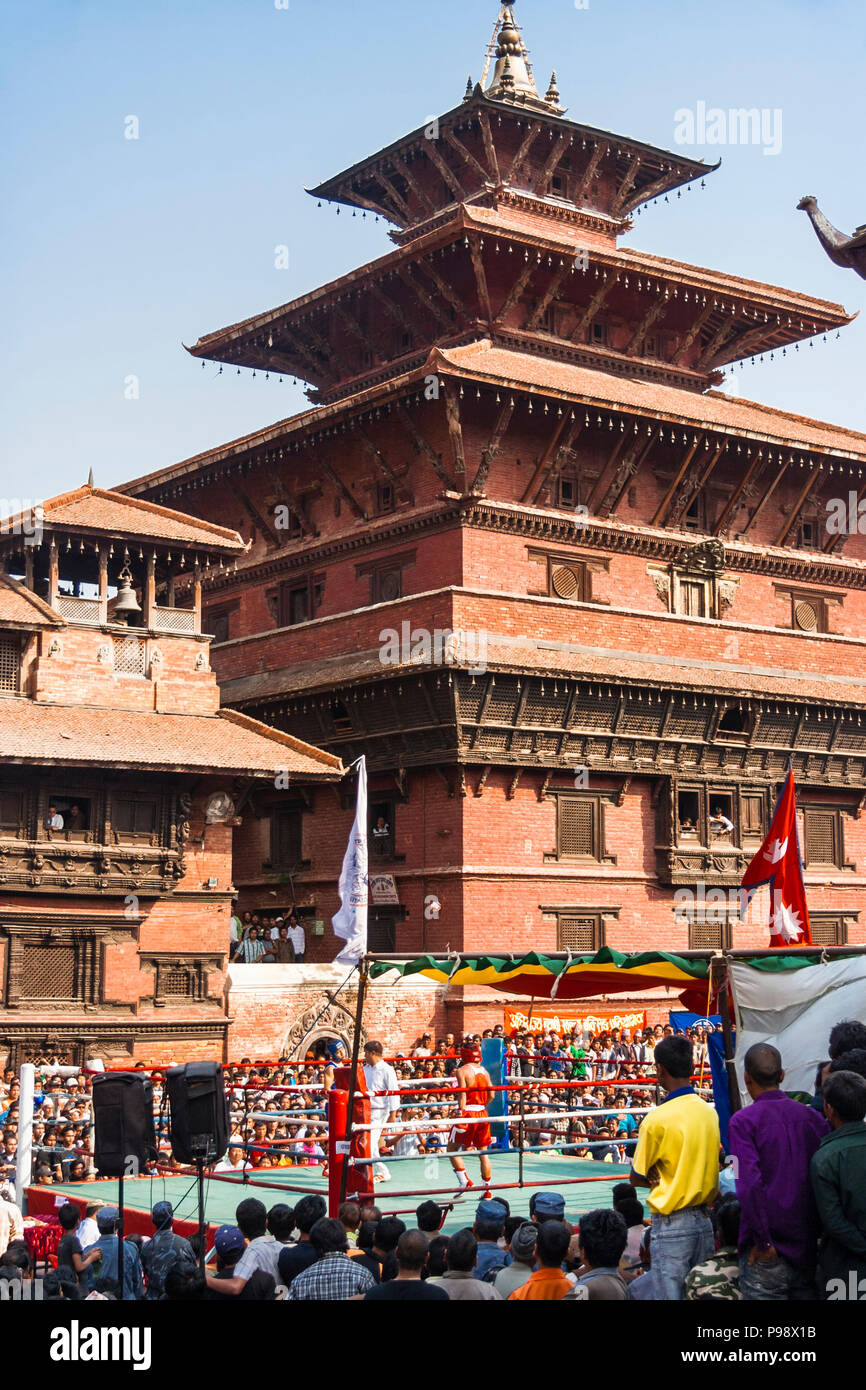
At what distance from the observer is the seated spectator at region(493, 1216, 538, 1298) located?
895cm

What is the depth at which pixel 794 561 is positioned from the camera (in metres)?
37.5

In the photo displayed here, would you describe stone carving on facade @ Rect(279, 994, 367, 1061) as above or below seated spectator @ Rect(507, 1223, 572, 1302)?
above

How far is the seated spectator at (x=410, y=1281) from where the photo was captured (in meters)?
7.43

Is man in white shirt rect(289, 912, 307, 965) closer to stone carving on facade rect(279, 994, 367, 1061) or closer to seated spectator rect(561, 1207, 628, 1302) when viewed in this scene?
stone carving on facade rect(279, 994, 367, 1061)

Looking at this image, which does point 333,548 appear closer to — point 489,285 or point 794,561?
point 489,285

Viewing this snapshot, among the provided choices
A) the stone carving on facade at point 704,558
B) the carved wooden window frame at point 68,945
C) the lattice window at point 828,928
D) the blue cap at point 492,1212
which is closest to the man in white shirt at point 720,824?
the lattice window at point 828,928

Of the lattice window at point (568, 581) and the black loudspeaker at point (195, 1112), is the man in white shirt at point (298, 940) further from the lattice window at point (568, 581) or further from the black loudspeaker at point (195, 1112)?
the black loudspeaker at point (195, 1112)

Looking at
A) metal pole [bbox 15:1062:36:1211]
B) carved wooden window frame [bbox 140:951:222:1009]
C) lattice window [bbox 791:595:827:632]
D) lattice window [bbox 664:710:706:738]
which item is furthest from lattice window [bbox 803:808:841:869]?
metal pole [bbox 15:1062:36:1211]

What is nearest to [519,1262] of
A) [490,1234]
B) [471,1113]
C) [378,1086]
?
[490,1234]

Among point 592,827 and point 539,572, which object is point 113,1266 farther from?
point 539,572

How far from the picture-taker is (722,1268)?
763 centimetres

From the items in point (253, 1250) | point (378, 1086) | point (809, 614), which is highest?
point (809, 614)

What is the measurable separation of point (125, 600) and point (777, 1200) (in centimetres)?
2427

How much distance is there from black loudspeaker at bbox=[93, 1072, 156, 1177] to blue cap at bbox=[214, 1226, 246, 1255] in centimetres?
145
